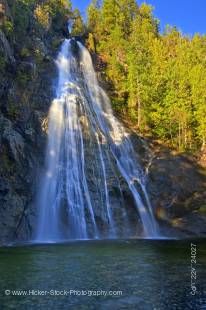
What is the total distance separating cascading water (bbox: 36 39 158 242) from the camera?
4059cm

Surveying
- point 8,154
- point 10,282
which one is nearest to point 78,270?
point 10,282

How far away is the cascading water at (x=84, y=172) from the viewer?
40.6 m

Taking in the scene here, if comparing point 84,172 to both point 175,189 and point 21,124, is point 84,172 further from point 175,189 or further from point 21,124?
point 175,189

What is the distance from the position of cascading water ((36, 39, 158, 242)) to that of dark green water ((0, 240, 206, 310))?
29.0ft

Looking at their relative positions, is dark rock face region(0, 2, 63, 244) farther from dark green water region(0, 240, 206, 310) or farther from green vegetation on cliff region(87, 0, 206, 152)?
green vegetation on cliff region(87, 0, 206, 152)

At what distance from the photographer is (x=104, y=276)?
67.5ft

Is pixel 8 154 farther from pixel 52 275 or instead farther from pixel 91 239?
pixel 52 275

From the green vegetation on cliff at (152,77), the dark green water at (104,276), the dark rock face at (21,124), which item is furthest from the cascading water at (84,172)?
the dark green water at (104,276)

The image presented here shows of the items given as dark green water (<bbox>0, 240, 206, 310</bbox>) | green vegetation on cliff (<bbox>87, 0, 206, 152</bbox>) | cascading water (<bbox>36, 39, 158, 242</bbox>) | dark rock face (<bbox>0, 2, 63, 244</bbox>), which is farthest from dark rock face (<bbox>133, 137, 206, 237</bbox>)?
dark rock face (<bbox>0, 2, 63, 244</bbox>)

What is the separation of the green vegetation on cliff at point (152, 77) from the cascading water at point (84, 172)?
5.96 meters

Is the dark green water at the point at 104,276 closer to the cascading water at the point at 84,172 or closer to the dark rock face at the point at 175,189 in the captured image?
the cascading water at the point at 84,172

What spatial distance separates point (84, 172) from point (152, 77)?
2432cm

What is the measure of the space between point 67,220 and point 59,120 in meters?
13.0

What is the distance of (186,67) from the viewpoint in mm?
67500
